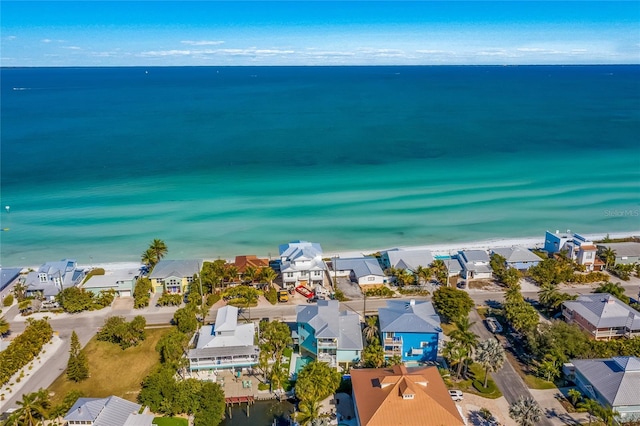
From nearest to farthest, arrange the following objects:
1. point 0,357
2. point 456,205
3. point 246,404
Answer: point 246,404 → point 0,357 → point 456,205

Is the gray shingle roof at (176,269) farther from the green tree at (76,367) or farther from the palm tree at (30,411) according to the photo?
the palm tree at (30,411)

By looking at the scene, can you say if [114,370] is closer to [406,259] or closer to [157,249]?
[157,249]

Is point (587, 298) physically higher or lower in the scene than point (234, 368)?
higher

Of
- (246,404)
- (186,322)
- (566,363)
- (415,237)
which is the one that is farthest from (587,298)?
(186,322)

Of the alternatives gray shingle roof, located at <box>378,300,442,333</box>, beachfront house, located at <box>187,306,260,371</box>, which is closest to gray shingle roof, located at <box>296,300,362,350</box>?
gray shingle roof, located at <box>378,300,442,333</box>

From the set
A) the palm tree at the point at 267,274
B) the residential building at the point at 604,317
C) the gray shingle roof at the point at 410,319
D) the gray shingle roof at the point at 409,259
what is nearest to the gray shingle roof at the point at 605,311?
the residential building at the point at 604,317

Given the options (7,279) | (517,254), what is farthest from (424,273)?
(7,279)

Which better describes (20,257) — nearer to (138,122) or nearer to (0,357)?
(0,357)
